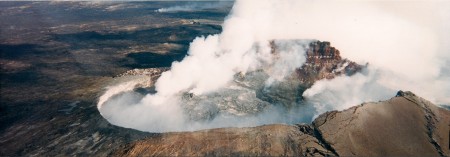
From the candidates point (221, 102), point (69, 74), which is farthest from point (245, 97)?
point (69, 74)

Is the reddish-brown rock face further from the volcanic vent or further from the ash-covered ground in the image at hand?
the ash-covered ground

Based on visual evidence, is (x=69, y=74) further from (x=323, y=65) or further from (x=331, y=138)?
(x=331, y=138)

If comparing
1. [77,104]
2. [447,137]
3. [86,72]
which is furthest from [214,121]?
[86,72]

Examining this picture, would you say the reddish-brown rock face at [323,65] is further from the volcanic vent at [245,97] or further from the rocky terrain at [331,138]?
the rocky terrain at [331,138]

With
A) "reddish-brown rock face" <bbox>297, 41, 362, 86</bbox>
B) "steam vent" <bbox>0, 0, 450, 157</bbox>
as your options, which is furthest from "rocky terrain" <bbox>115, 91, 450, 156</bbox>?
"reddish-brown rock face" <bbox>297, 41, 362, 86</bbox>

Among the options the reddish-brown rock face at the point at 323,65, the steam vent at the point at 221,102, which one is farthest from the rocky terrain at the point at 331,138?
the reddish-brown rock face at the point at 323,65
